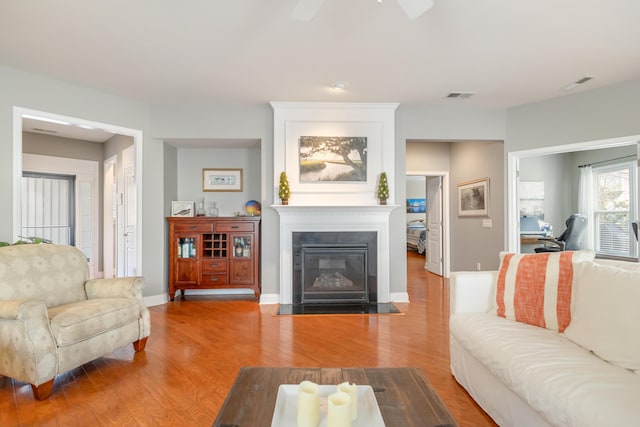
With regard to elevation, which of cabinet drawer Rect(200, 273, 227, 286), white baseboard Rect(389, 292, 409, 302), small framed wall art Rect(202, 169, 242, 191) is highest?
small framed wall art Rect(202, 169, 242, 191)

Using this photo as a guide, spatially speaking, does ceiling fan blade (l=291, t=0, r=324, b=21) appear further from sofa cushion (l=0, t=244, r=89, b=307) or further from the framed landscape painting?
sofa cushion (l=0, t=244, r=89, b=307)

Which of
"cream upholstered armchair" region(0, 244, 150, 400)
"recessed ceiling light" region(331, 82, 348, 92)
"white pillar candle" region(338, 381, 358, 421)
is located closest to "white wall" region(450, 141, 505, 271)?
"recessed ceiling light" region(331, 82, 348, 92)

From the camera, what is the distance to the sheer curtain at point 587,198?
6.29m

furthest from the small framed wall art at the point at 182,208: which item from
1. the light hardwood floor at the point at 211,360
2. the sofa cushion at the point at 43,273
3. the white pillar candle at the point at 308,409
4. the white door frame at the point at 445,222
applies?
the white pillar candle at the point at 308,409

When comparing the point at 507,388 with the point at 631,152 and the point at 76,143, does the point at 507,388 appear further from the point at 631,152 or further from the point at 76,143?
the point at 76,143

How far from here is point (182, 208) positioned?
484 cm

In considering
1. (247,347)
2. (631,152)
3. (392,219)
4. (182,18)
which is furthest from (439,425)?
(631,152)

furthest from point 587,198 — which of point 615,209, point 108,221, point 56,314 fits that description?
point 108,221

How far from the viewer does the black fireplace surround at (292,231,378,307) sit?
438 cm

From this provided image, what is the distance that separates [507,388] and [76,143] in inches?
271

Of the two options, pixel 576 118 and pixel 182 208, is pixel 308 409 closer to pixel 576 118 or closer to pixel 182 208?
pixel 182 208

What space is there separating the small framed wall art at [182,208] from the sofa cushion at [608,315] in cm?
442

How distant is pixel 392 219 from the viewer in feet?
14.9

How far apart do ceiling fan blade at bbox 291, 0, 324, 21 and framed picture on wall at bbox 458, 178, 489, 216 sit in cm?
400
